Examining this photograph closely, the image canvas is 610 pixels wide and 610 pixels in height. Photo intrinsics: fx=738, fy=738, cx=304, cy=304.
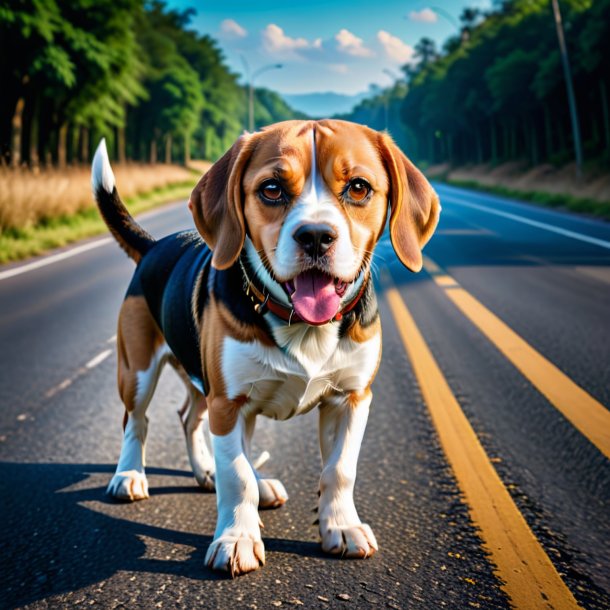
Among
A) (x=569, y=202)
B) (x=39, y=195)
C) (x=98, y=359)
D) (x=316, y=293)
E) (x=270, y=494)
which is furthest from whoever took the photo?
(x=569, y=202)

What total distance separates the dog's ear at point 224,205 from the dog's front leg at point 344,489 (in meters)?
0.68

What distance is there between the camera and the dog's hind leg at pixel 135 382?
3.27m

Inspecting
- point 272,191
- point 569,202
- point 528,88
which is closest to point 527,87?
point 528,88

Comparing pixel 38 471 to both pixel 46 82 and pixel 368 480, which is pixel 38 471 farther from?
pixel 46 82

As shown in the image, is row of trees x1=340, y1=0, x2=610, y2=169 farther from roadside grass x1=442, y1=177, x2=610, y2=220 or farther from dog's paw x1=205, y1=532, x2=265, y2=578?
dog's paw x1=205, y1=532, x2=265, y2=578

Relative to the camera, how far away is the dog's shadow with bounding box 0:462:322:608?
254 cm

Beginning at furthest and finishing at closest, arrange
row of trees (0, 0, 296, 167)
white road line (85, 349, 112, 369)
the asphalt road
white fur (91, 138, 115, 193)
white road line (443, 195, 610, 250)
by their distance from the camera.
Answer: row of trees (0, 0, 296, 167) < white road line (443, 195, 610, 250) < white road line (85, 349, 112, 369) < white fur (91, 138, 115, 193) < the asphalt road

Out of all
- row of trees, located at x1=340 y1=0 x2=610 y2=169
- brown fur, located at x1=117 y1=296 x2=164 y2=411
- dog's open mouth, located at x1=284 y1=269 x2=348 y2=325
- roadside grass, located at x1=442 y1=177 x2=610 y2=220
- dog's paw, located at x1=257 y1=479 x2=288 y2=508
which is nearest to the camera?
dog's open mouth, located at x1=284 y1=269 x2=348 y2=325

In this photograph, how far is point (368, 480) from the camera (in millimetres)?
3412

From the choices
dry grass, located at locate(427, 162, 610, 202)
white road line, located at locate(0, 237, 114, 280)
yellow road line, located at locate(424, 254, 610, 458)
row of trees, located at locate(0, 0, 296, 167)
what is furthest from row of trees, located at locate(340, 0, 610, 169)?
yellow road line, located at locate(424, 254, 610, 458)

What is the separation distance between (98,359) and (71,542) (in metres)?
3.30

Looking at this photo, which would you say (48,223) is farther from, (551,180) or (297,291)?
(551,180)

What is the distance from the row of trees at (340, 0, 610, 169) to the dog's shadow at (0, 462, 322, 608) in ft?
126

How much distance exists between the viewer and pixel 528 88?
168 feet
